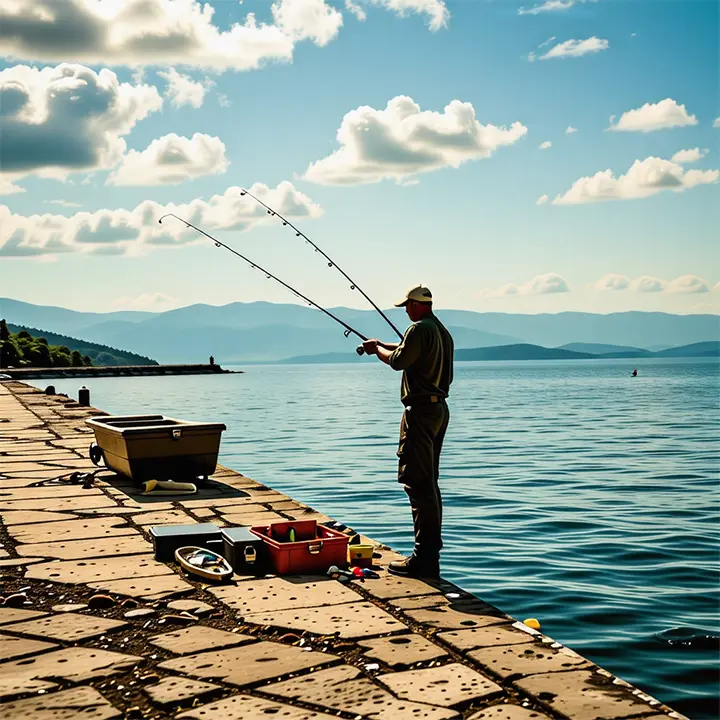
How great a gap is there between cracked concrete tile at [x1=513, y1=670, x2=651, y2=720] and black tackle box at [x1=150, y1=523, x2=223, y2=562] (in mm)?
2782

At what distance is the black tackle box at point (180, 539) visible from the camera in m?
5.93

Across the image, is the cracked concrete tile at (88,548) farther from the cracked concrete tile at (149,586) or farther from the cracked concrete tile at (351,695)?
the cracked concrete tile at (351,695)

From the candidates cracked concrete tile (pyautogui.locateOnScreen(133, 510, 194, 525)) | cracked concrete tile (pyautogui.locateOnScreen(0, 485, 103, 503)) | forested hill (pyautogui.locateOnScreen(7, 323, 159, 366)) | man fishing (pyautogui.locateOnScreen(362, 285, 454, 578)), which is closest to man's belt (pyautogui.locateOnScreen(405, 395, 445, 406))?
man fishing (pyautogui.locateOnScreen(362, 285, 454, 578))

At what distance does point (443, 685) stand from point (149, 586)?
2.18m

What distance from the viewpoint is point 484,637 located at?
441 centimetres

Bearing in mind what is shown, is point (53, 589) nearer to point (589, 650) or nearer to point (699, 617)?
point (589, 650)

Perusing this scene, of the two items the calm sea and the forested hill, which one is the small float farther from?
the forested hill

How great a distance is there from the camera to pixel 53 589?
5234 mm

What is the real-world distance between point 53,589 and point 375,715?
8.37ft

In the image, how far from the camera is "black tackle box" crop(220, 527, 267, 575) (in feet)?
18.5

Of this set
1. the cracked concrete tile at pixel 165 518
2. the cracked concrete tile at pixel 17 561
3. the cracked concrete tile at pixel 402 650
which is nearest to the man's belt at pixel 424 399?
the cracked concrete tile at pixel 402 650

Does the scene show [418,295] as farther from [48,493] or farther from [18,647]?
[48,493]

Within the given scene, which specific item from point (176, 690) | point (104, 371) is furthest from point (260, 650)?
point (104, 371)

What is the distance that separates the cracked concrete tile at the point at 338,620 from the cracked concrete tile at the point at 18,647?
0.99 metres
